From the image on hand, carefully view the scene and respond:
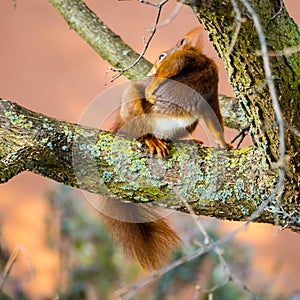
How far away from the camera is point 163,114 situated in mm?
1325

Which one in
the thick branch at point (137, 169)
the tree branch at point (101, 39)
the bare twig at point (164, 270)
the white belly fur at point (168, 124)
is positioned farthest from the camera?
the tree branch at point (101, 39)

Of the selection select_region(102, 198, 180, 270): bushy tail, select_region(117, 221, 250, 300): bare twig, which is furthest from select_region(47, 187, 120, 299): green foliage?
select_region(117, 221, 250, 300): bare twig

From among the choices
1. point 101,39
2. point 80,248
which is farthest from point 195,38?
point 80,248

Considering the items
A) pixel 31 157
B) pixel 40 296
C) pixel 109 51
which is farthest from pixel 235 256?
pixel 31 157

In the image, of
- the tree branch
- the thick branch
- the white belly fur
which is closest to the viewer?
the thick branch

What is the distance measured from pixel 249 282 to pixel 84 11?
4.18ft

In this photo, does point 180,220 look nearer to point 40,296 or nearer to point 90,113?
point 40,296

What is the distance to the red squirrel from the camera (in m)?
1.32

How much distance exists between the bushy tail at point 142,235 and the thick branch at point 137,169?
22 cm

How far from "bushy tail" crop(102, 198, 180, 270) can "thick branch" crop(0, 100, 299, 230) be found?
216 millimetres

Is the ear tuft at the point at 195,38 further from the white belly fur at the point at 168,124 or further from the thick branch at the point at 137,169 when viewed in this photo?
the thick branch at the point at 137,169

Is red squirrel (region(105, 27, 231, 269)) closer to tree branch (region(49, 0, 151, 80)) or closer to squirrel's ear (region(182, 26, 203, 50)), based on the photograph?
squirrel's ear (region(182, 26, 203, 50))

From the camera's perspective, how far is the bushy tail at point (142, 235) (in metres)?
1.43

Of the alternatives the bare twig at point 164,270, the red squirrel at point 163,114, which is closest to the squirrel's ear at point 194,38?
the red squirrel at point 163,114
